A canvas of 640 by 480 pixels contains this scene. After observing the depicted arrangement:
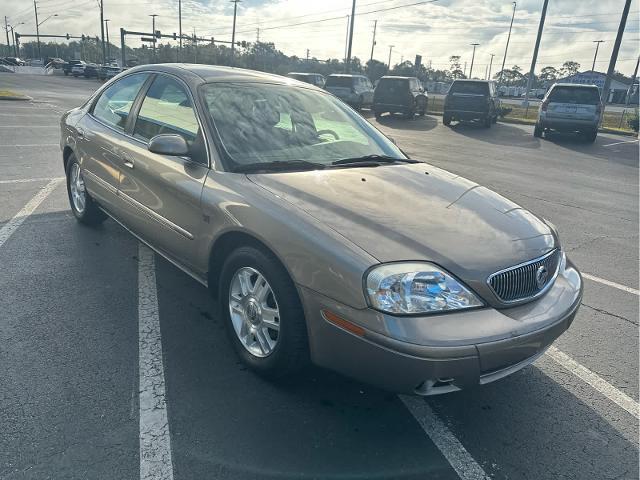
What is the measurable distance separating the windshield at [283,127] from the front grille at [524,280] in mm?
1401

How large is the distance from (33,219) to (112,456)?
394 cm

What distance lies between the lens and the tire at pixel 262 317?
251 cm

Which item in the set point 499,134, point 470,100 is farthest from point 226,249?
point 470,100

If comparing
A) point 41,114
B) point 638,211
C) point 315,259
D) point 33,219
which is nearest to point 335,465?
point 315,259

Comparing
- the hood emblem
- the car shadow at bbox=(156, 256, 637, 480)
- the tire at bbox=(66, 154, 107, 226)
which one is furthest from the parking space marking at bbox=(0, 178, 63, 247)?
the hood emblem

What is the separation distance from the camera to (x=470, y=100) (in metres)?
18.6

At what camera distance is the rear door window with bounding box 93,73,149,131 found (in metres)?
4.15

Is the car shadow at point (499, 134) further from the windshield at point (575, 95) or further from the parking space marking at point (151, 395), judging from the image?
the parking space marking at point (151, 395)

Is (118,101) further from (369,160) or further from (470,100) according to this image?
(470,100)

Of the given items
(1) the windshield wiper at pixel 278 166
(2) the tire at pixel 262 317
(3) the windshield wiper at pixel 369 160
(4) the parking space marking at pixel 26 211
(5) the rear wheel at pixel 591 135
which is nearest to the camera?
(2) the tire at pixel 262 317

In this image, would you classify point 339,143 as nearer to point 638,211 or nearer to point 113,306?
point 113,306

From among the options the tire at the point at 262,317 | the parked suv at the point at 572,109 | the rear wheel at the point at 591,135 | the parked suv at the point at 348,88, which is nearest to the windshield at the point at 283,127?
the tire at the point at 262,317

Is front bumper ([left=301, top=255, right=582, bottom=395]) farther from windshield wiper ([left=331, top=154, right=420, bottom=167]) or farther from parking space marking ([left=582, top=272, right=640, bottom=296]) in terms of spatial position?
parking space marking ([left=582, top=272, right=640, bottom=296])

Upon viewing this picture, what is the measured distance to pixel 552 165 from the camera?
11.8m
